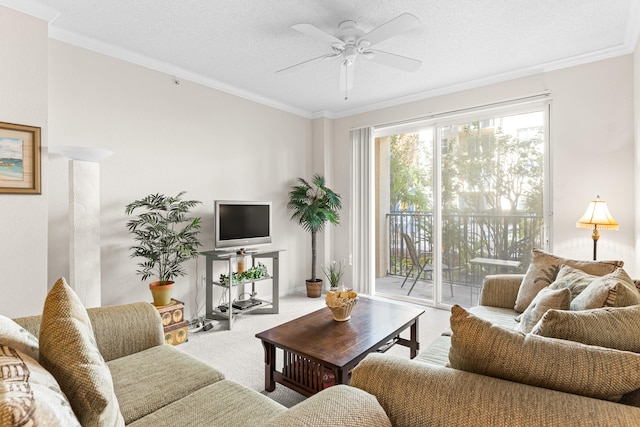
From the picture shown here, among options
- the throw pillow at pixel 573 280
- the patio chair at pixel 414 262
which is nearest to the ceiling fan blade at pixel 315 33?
the throw pillow at pixel 573 280

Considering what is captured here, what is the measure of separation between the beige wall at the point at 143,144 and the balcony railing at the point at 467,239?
1.79m

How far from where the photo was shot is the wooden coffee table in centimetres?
180

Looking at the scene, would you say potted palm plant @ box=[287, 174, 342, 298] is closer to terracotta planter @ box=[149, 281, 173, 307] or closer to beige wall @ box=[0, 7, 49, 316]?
terracotta planter @ box=[149, 281, 173, 307]

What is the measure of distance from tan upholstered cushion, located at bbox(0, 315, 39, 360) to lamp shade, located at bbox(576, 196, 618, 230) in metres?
3.55

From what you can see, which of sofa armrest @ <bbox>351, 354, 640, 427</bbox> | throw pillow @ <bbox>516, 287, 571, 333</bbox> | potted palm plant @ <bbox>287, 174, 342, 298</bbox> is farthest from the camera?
potted palm plant @ <bbox>287, 174, 342, 298</bbox>

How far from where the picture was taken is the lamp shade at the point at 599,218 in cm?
263

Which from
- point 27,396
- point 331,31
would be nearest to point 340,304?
point 27,396

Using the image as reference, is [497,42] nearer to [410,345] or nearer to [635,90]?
[635,90]

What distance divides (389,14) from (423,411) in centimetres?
255

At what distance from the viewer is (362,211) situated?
469 cm

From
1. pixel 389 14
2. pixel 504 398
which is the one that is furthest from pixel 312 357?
pixel 389 14

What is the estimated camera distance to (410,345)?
2527 millimetres

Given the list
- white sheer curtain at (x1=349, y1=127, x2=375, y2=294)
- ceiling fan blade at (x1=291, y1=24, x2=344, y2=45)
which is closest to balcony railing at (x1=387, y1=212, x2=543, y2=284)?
white sheer curtain at (x1=349, y1=127, x2=375, y2=294)

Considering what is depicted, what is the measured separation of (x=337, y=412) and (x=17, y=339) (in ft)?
3.18
